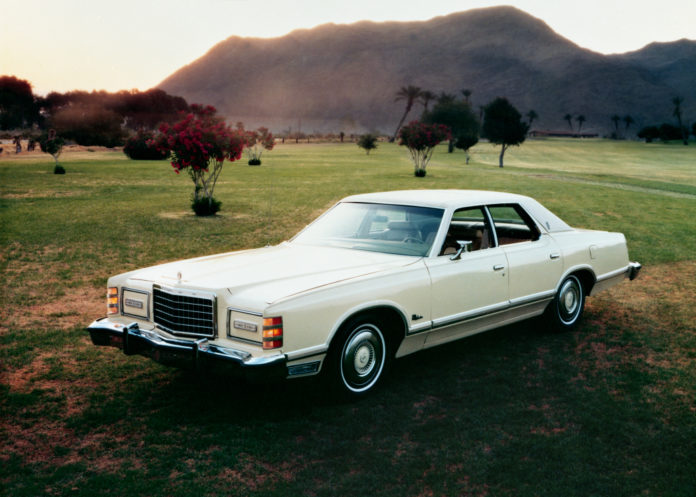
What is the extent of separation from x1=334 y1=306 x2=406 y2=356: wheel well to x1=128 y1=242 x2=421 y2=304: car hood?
30 centimetres

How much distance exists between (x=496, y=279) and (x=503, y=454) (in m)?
1.91

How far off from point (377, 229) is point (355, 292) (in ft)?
4.30

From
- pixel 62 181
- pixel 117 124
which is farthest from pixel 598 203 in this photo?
pixel 117 124

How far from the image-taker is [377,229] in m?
5.54

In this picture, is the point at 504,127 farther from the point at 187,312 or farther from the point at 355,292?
the point at 187,312

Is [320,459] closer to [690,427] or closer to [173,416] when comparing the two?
[173,416]

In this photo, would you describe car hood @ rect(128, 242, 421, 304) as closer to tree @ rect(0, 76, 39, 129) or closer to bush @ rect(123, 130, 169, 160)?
bush @ rect(123, 130, 169, 160)

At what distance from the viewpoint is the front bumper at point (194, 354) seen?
387cm

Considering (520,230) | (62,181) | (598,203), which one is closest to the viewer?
(520,230)

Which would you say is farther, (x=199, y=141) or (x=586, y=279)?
(x=199, y=141)

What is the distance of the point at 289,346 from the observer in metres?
4.00

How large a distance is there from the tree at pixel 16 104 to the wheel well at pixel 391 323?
344 feet

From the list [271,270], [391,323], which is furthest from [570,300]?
[271,270]

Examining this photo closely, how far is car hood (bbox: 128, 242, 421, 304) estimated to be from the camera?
4199 millimetres
